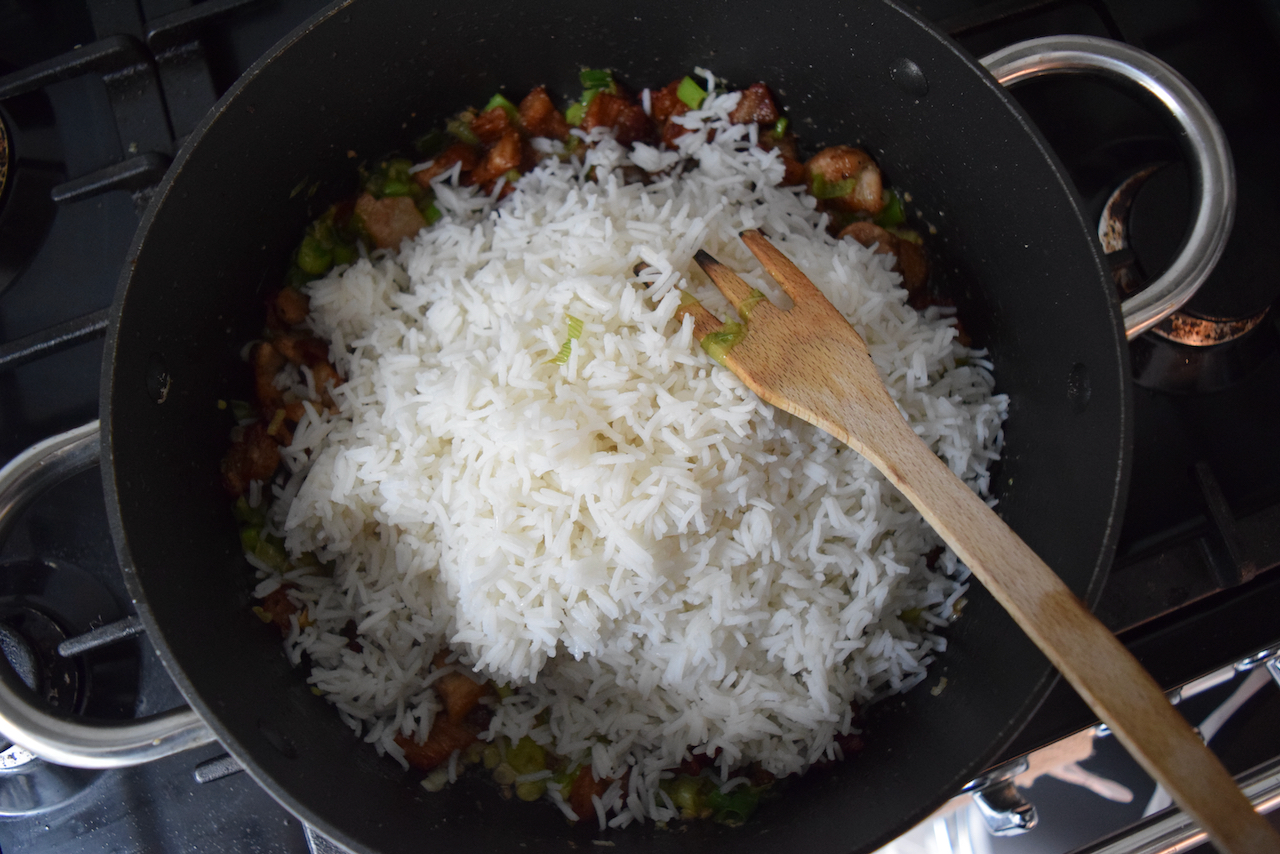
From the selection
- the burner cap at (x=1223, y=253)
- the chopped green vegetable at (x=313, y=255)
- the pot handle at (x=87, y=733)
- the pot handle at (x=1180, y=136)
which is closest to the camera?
the pot handle at (x=87, y=733)

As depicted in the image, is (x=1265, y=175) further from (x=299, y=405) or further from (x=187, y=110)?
(x=187, y=110)

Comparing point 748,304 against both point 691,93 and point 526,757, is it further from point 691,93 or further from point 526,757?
point 526,757

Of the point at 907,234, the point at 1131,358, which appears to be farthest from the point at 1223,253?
the point at 907,234

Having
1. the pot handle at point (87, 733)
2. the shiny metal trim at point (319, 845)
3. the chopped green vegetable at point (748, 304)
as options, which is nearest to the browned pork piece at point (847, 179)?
the chopped green vegetable at point (748, 304)

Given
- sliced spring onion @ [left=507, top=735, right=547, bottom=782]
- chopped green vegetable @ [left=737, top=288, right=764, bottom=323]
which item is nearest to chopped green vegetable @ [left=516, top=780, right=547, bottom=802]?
sliced spring onion @ [left=507, top=735, right=547, bottom=782]

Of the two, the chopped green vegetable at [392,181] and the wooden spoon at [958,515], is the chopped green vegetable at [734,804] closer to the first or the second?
the wooden spoon at [958,515]

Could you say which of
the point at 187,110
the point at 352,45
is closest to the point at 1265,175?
the point at 352,45

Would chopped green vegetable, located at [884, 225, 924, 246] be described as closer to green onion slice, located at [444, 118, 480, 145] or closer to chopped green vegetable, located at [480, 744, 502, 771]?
green onion slice, located at [444, 118, 480, 145]
